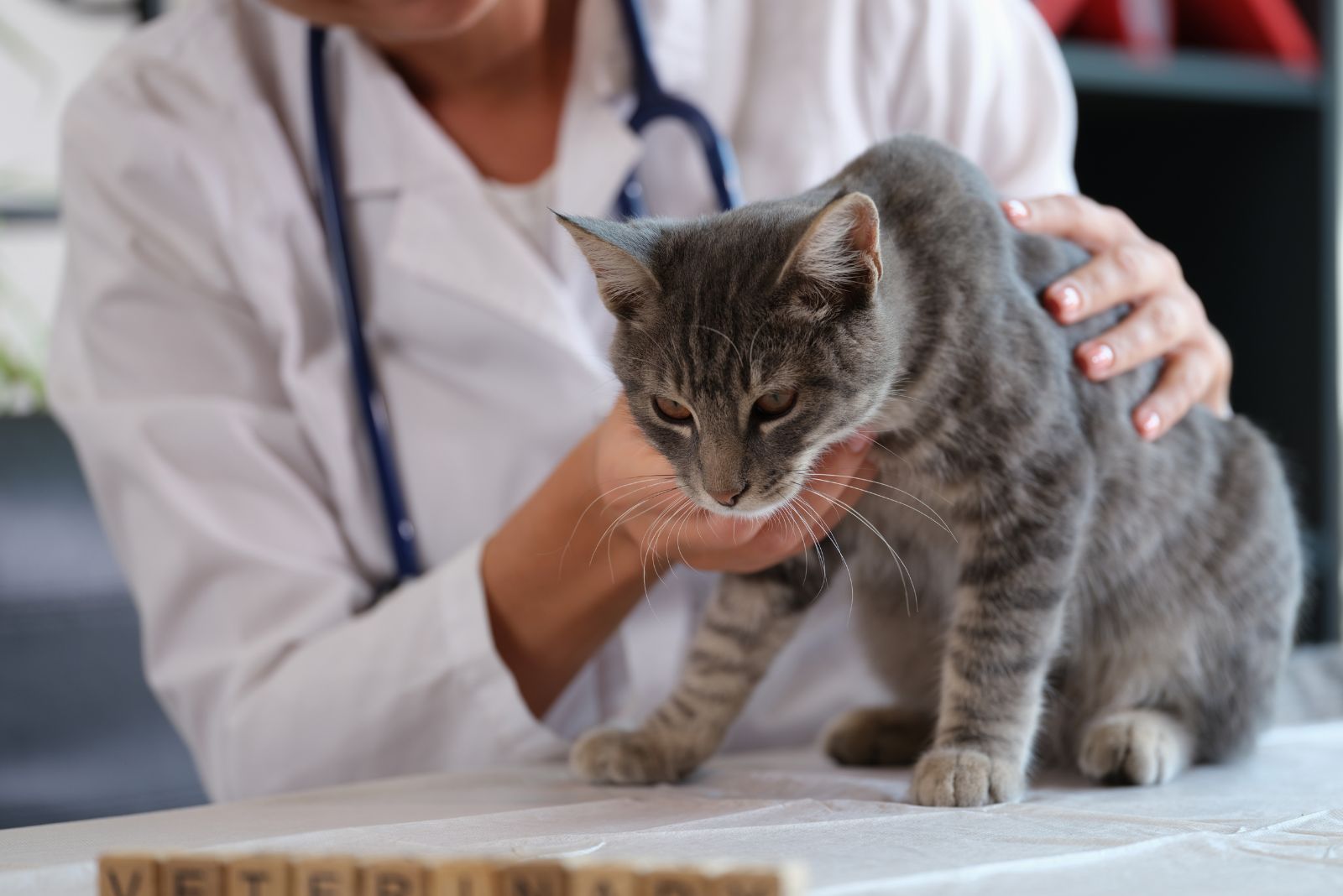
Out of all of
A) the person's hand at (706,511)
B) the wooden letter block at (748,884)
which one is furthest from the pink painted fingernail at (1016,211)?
the wooden letter block at (748,884)

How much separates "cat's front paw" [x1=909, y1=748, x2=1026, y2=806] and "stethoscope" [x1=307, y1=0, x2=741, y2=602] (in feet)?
1.76

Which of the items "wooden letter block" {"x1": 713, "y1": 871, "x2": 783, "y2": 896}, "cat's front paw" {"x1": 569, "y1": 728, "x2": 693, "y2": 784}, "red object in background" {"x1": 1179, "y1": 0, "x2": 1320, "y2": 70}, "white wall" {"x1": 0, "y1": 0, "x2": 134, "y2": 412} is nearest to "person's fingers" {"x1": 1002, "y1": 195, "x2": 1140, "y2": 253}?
"cat's front paw" {"x1": 569, "y1": 728, "x2": 693, "y2": 784}

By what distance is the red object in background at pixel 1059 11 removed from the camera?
5.61 ft

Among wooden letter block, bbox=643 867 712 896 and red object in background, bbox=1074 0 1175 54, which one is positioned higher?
red object in background, bbox=1074 0 1175 54

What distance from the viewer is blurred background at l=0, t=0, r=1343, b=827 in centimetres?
158

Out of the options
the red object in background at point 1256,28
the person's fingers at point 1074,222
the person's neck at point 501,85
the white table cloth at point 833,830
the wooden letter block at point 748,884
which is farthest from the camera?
the red object in background at point 1256,28

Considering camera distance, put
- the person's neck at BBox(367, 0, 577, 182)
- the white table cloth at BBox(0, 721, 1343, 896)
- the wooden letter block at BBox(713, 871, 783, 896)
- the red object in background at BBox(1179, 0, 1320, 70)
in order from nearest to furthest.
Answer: the wooden letter block at BBox(713, 871, 783, 896) → the white table cloth at BBox(0, 721, 1343, 896) → the person's neck at BBox(367, 0, 577, 182) → the red object in background at BBox(1179, 0, 1320, 70)

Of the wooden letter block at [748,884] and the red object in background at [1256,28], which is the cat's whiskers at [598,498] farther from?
the red object in background at [1256,28]

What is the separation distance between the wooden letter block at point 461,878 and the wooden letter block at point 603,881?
0.11 ft

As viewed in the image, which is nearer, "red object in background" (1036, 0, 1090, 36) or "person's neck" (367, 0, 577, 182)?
"person's neck" (367, 0, 577, 182)

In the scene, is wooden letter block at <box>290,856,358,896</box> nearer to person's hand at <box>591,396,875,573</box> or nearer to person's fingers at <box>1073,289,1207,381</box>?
person's hand at <box>591,396,875,573</box>

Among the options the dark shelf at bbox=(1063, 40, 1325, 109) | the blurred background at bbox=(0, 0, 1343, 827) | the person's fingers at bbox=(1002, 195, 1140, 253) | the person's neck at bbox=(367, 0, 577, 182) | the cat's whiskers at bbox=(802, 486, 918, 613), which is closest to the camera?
the cat's whiskers at bbox=(802, 486, 918, 613)

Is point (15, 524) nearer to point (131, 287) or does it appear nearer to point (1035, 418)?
point (131, 287)

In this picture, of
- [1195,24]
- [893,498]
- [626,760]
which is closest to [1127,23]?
[1195,24]
